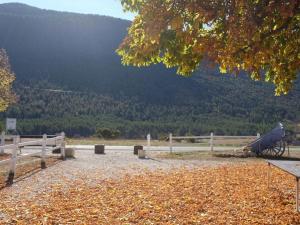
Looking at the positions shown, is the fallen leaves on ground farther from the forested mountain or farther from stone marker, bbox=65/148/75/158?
the forested mountain

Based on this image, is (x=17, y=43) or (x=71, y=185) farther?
(x=17, y=43)

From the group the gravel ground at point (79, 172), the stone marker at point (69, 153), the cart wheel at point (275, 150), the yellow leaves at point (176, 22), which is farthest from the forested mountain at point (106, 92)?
the yellow leaves at point (176, 22)

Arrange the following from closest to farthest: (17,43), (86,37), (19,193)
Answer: (19,193) → (17,43) → (86,37)

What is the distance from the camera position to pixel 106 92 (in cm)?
10319

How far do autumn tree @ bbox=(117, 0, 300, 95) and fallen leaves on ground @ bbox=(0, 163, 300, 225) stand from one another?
2.72 m

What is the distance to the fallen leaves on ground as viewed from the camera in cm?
899

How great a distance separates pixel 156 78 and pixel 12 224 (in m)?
105

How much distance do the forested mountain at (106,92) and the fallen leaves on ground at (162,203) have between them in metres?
57.5

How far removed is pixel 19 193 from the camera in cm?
1204

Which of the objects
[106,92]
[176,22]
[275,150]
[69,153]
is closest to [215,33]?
[176,22]

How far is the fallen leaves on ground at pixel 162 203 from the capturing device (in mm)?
Answer: 8992

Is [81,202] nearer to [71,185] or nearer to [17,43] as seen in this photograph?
[71,185]

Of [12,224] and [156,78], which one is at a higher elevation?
[156,78]

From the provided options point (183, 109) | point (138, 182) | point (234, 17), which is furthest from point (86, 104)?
point (234, 17)
